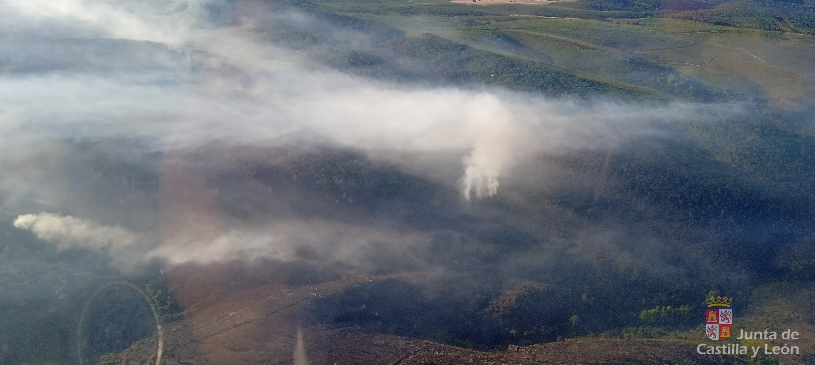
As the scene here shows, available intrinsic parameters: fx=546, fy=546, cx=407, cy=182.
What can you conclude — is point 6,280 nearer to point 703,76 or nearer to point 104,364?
point 104,364

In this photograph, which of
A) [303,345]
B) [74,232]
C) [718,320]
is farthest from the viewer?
[74,232]

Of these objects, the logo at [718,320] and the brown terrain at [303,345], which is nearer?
the brown terrain at [303,345]

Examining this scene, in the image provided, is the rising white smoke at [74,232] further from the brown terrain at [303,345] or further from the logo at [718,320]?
the logo at [718,320]

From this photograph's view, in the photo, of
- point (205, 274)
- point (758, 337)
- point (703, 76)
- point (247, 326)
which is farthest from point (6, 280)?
point (703, 76)

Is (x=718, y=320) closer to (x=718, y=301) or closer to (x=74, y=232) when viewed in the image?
(x=718, y=301)

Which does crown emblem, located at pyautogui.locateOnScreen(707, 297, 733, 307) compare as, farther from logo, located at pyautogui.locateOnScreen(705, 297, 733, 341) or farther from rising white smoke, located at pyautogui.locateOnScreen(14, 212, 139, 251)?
rising white smoke, located at pyautogui.locateOnScreen(14, 212, 139, 251)

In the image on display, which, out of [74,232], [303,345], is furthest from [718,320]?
[74,232]

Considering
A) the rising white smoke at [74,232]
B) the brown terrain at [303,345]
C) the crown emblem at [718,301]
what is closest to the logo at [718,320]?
the crown emblem at [718,301]
